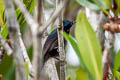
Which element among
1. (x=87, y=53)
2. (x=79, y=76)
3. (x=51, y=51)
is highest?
(x=87, y=53)

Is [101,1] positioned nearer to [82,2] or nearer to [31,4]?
[82,2]

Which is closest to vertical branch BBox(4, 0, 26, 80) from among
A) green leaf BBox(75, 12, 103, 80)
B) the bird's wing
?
green leaf BBox(75, 12, 103, 80)

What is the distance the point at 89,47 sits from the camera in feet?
4.33

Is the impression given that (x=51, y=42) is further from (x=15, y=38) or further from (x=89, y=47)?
(x=15, y=38)

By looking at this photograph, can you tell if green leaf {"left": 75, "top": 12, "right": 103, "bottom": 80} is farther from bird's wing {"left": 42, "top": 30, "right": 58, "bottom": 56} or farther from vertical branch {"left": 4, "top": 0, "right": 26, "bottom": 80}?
bird's wing {"left": 42, "top": 30, "right": 58, "bottom": 56}

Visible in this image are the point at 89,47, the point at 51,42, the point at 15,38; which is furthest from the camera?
the point at 51,42

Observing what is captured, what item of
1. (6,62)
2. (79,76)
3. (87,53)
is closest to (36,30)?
(87,53)

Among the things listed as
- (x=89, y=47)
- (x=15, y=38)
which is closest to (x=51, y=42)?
(x=89, y=47)

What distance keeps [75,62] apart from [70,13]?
66 centimetres

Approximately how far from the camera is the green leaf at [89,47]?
1.30 metres

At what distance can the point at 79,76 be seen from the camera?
5.33ft

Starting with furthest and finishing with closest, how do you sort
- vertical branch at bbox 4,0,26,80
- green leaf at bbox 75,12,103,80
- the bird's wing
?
the bird's wing
green leaf at bbox 75,12,103,80
vertical branch at bbox 4,0,26,80

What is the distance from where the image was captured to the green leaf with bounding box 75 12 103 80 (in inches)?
51.2

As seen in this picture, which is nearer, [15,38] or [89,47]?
[15,38]
